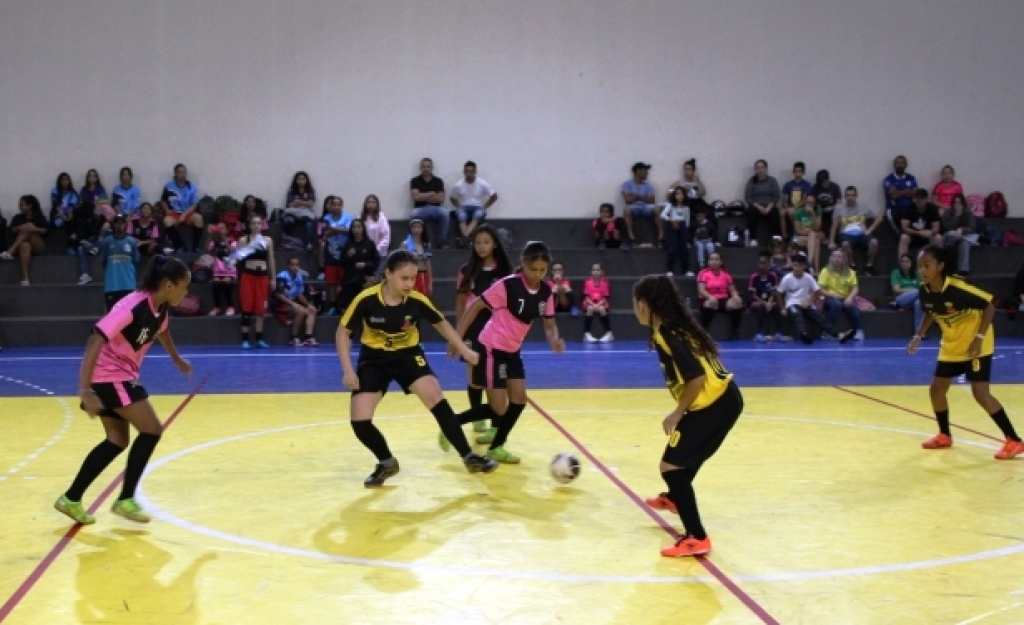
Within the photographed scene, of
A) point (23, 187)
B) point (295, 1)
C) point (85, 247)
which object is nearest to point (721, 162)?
point (295, 1)

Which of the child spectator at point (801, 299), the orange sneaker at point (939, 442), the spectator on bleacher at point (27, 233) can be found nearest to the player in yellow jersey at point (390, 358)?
the orange sneaker at point (939, 442)

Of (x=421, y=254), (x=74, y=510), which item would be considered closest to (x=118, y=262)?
(x=421, y=254)

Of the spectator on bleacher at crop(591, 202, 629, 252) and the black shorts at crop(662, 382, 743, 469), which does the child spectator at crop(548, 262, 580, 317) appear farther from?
the black shorts at crop(662, 382, 743, 469)

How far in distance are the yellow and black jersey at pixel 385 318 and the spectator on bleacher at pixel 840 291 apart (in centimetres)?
1316

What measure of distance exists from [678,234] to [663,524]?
48.0 feet

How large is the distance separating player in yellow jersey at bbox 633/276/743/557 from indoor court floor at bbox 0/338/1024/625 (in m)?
0.36

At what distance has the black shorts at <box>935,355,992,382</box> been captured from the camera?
27.6 ft

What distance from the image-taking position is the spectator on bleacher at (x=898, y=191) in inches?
859

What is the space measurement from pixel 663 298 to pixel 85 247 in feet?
54.8

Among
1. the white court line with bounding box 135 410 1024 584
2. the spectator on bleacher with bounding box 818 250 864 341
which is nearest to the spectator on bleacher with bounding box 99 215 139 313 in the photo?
the spectator on bleacher with bounding box 818 250 864 341

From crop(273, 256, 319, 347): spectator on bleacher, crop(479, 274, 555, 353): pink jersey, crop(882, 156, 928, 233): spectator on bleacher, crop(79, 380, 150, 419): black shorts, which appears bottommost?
crop(273, 256, 319, 347): spectator on bleacher

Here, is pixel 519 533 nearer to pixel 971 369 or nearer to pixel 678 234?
pixel 971 369

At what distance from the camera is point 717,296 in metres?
19.1

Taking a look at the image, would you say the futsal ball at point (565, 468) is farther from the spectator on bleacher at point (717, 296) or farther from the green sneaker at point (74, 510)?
the spectator on bleacher at point (717, 296)
